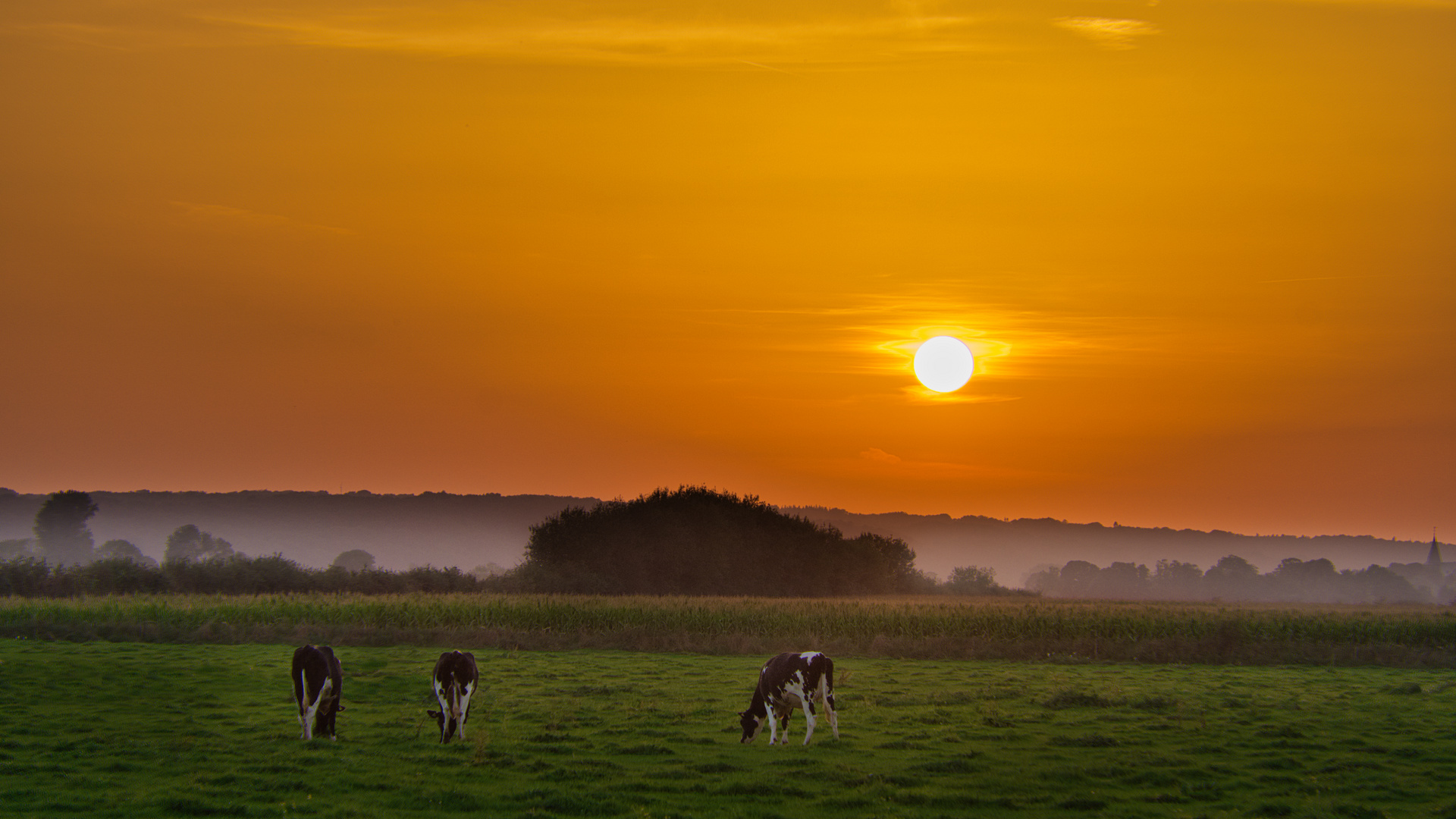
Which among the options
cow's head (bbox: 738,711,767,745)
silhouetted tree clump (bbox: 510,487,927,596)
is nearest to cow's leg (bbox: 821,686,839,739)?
cow's head (bbox: 738,711,767,745)

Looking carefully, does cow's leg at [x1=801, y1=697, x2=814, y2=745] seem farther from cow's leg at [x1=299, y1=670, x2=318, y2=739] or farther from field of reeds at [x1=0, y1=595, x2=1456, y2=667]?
field of reeds at [x1=0, y1=595, x2=1456, y2=667]

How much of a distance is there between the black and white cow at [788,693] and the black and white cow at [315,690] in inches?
280

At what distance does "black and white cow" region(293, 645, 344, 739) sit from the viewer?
16.8m

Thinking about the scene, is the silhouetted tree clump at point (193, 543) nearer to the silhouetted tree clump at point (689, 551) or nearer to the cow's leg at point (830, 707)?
the silhouetted tree clump at point (689, 551)

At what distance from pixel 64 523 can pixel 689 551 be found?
96.7 m

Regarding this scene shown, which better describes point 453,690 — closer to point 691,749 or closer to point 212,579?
point 691,749

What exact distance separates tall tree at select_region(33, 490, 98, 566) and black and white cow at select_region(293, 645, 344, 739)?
5171 inches

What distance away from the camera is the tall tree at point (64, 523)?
126500 millimetres

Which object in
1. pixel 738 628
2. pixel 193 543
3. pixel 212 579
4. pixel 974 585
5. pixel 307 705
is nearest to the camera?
pixel 307 705

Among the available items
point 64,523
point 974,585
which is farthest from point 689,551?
point 64,523

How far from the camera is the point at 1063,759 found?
16297 mm

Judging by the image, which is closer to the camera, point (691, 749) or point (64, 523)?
point (691, 749)

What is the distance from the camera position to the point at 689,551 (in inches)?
2992

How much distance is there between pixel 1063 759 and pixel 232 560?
5606 cm
